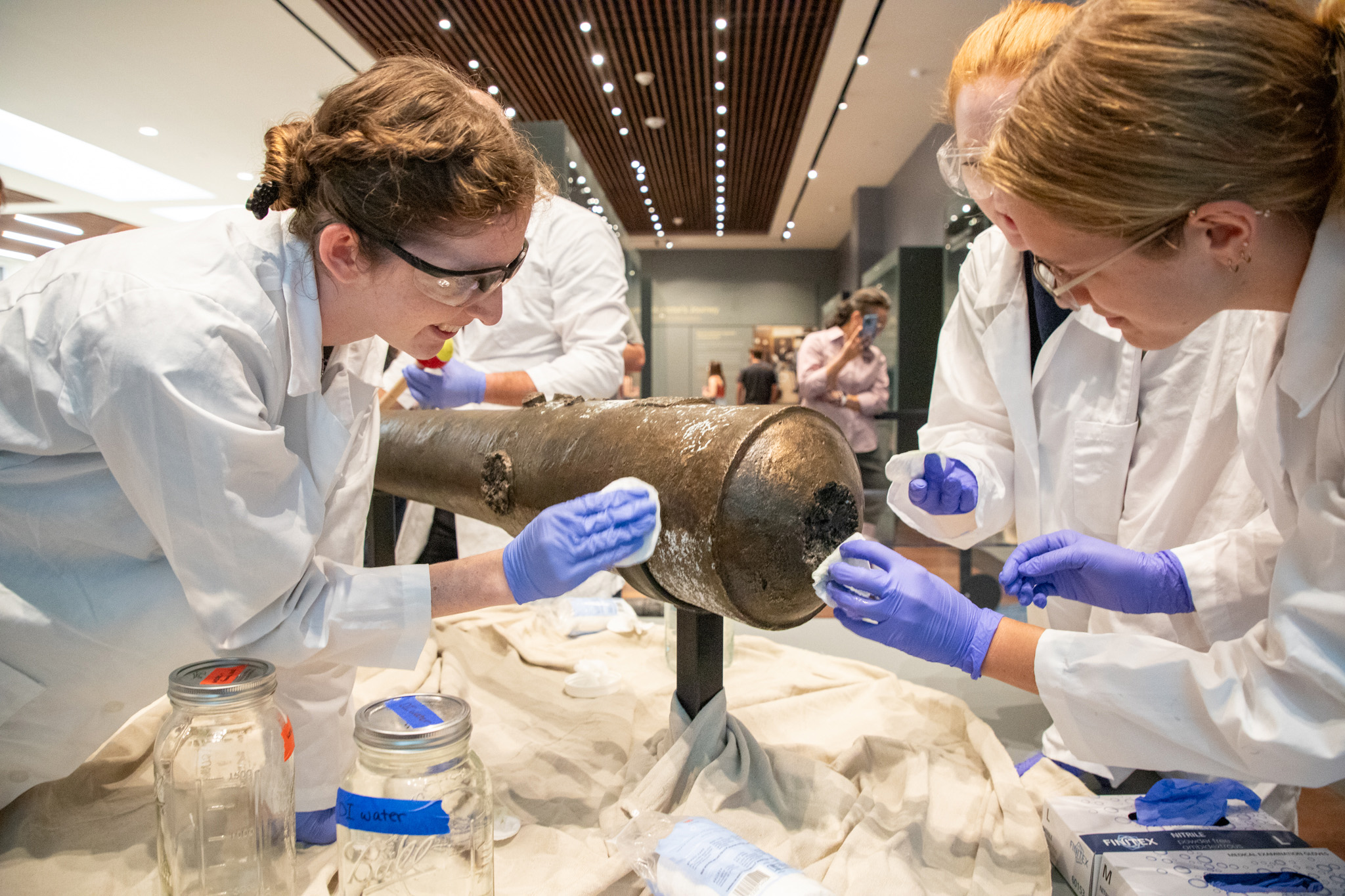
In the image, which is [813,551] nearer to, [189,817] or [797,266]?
[189,817]

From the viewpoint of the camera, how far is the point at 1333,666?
3.06 ft

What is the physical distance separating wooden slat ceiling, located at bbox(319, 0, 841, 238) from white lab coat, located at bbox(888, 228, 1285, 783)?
9.61 ft

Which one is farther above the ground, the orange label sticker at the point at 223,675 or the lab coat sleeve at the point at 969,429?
the lab coat sleeve at the point at 969,429

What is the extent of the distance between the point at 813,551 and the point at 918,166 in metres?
5.35

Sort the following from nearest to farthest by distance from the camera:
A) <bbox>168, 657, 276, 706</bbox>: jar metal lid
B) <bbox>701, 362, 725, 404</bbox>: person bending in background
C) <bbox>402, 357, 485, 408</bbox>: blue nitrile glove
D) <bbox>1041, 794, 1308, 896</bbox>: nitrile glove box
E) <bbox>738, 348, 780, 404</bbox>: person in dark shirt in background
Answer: <bbox>168, 657, 276, 706</bbox>: jar metal lid < <bbox>1041, 794, 1308, 896</bbox>: nitrile glove box < <bbox>402, 357, 485, 408</bbox>: blue nitrile glove < <bbox>738, 348, 780, 404</bbox>: person in dark shirt in background < <bbox>701, 362, 725, 404</bbox>: person bending in background

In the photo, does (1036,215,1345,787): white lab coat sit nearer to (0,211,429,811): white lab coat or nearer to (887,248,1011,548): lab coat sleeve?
(887,248,1011,548): lab coat sleeve

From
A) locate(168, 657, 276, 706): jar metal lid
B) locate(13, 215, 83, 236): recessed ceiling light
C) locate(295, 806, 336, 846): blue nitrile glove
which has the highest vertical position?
locate(13, 215, 83, 236): recessed ceiling light

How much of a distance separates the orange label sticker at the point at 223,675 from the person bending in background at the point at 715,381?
881 centimetres

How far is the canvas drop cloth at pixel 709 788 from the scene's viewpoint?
4.21ft

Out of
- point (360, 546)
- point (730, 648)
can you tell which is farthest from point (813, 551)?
point (730, 648)

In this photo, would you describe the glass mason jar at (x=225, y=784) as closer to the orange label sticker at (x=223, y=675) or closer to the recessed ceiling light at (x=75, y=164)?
the orange label sticker at (x=223, y=675)

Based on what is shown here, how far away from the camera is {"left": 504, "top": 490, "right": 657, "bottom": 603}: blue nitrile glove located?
1130mm

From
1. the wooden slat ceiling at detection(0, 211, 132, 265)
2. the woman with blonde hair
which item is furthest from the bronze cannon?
the wooden slat ceiling at detection(0, 211, 132, 265)

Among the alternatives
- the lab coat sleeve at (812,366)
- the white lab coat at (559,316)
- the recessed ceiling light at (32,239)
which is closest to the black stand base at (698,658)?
the white lab coat at (559,316)
